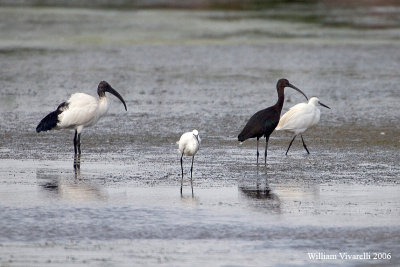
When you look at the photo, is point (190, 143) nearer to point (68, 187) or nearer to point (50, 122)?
point (68, 187)

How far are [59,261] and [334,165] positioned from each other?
5498 mm

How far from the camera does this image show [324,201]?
33.3ft

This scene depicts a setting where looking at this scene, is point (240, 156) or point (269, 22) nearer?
point (240, 156)

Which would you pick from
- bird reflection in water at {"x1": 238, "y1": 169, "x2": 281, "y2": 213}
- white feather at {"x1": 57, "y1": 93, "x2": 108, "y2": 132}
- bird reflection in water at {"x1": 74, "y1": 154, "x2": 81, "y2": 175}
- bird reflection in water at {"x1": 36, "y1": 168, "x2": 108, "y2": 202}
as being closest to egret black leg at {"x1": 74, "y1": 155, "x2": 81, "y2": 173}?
bird reflection in water at {"x1": 74, "y1": 154, "x2": 81, "y2": 175}

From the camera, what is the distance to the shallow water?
27.6ft

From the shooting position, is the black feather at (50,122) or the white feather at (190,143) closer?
the white feather at (190,143)

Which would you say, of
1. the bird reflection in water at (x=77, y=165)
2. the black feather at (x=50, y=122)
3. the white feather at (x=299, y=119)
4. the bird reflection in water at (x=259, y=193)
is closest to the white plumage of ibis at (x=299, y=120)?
the white feather at (x=299, y=119)

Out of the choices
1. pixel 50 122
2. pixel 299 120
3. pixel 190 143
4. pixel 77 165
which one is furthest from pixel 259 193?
pixel 50 122

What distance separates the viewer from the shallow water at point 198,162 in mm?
8398

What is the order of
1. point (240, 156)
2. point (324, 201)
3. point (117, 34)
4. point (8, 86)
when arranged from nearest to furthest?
point (324, 201) → point (240, 156) → point (8, 86) → point (117, 34)

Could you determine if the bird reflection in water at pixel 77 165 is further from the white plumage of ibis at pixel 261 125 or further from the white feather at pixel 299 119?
the white feather at pixel 299 119

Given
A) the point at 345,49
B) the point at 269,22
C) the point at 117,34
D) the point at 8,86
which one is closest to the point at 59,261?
the point at 8,86

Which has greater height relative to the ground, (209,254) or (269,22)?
(269,22)

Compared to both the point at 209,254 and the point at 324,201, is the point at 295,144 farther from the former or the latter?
the point at 209,254
